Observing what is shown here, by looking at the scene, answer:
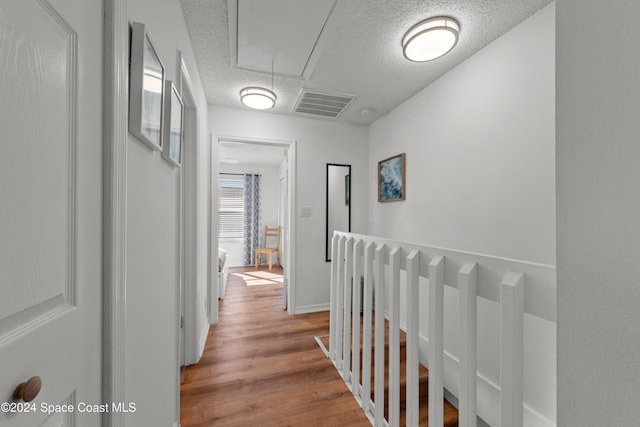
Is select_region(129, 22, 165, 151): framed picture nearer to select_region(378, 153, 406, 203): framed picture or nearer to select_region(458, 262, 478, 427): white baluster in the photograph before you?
select_region(458, 262, 478, 427): white baluster

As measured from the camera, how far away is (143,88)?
0.85 meters

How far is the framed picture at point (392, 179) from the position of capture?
280 cm

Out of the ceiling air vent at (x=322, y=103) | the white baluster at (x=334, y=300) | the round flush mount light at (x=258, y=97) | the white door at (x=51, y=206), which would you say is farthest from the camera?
the ceiling air vent at (x=322, y=103)

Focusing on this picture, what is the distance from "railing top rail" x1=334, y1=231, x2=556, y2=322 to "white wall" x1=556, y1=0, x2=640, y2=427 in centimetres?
20

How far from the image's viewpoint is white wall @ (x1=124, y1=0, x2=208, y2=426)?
0.87 meters

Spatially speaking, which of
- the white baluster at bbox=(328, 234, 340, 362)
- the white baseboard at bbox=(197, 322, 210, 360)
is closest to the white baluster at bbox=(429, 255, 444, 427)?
the white baluster at bbox=(328, 234, 340, 362)

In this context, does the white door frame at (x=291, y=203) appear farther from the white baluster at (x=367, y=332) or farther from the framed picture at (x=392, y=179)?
the white baluster at (x=367, y=332)

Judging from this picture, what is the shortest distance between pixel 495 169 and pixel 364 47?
1268 millimetres

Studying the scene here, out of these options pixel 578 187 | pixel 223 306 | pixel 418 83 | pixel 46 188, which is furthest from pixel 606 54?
pixel 223 306

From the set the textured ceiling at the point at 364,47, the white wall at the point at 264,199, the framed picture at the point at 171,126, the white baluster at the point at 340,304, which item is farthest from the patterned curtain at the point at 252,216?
the framed picture at the point at 171,126

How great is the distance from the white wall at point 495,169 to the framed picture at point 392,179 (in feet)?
0.55

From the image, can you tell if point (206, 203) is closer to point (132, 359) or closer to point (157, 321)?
point (157, 321)

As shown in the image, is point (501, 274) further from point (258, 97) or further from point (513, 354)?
point (258, 97)

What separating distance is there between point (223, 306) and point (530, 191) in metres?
3.29
